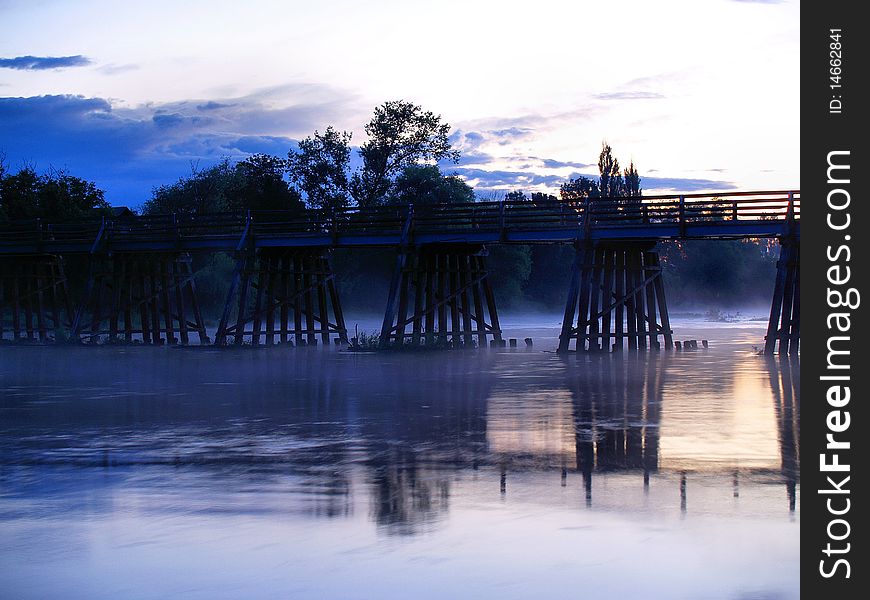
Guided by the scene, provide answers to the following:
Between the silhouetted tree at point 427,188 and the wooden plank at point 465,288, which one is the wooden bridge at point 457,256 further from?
the silhouetted tree at point 427,188

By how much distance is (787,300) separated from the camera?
112 feet

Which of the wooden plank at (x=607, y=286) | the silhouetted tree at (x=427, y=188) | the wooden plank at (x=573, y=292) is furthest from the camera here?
the silhouetted tree at (x=427, y=188)

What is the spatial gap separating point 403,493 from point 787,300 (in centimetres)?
2420

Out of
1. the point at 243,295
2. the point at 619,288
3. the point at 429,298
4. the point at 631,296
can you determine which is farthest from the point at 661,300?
the point at 243,295

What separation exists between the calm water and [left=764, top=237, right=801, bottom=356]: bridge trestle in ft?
31.8

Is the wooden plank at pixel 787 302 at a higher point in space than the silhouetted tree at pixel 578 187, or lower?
lower

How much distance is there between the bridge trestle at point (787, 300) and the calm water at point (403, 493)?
31.8ft

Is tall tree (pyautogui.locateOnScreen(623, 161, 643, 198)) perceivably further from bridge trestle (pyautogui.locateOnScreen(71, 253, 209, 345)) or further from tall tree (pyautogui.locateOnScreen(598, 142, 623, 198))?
bridge trestle (pyautogui.locateOnScreen(71, 253, 209, 345))

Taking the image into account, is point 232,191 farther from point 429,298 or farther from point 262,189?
point 429,298

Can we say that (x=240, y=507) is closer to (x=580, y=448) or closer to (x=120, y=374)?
(x=580, y=448)

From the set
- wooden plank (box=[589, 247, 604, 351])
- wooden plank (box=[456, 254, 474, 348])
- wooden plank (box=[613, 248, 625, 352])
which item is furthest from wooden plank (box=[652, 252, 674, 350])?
wooden plank (box=[456, 254, 474, 348])

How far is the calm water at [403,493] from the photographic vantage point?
30.5 feet

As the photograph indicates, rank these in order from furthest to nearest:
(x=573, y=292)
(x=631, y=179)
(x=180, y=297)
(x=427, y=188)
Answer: (x=631, y=179)
(x=427, y=188)
(x=180, y=297)
(x=573, y=292)
